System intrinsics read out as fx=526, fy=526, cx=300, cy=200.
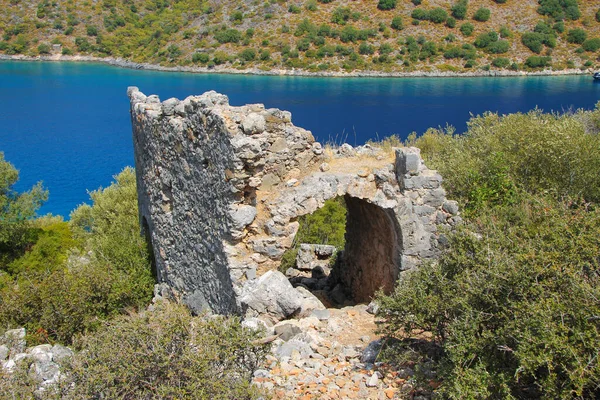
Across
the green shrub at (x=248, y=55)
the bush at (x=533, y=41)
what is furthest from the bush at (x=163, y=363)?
the bush at (x=533, y=41)

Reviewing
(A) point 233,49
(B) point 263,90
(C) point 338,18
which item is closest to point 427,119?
(B) point 263,90

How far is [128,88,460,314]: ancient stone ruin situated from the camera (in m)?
8.66

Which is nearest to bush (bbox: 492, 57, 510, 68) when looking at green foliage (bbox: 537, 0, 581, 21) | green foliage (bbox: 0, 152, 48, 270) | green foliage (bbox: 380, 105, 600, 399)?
green foliage (bbox: 537, 0, 581, 21)

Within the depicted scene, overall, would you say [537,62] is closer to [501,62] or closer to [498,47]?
[501,62]

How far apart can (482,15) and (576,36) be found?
11961 mm

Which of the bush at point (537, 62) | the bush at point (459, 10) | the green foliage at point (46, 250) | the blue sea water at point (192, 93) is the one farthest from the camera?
the bush at point (459, 10)

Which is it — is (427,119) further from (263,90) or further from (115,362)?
(115,362)

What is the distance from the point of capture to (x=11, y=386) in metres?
5.88

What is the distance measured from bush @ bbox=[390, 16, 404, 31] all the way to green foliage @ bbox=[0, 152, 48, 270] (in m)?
58.9

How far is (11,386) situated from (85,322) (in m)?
5.30

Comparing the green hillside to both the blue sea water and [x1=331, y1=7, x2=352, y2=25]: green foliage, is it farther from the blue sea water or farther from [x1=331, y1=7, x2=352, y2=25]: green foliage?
the blue sea water

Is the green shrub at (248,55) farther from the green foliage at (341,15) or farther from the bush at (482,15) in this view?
the bush at (482,15)

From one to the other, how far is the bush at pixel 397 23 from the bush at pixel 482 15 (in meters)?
10.2

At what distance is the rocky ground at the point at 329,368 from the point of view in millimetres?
6039
